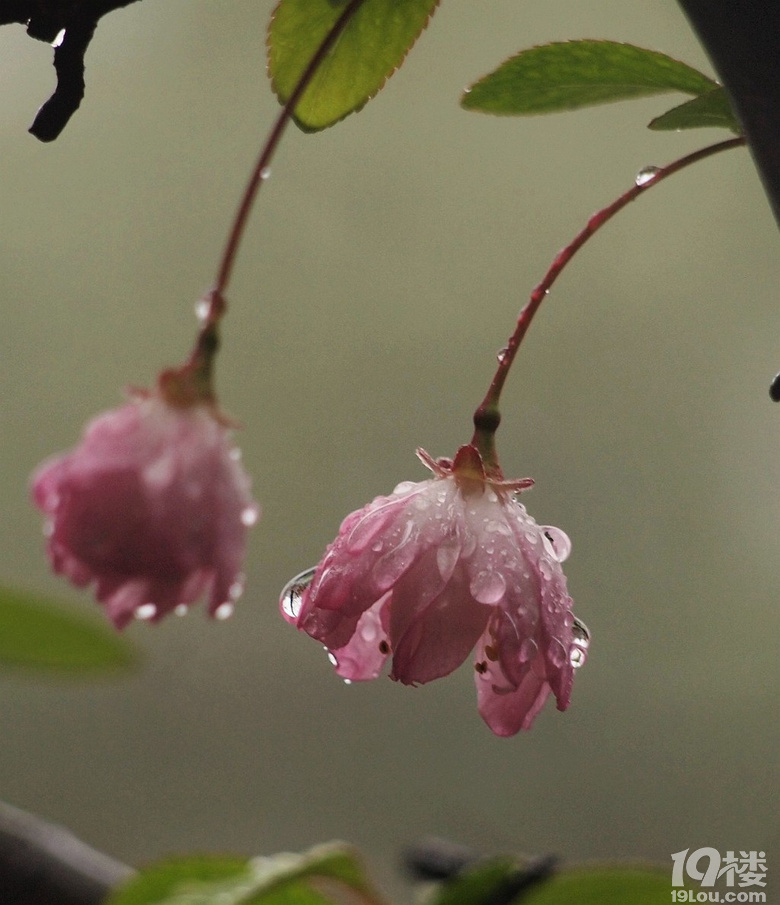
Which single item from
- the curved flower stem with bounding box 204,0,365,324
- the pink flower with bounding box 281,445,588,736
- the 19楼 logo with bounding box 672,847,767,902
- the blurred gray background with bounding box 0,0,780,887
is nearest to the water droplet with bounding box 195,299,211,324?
the curved flower stem with bounding box 204,0,365,324

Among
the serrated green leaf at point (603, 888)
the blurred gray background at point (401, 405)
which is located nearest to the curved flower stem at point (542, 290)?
the serrated green leaf at point (603, 888)

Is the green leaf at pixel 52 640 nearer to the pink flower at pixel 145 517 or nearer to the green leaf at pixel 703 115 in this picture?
the pink flower at pixel 145 517

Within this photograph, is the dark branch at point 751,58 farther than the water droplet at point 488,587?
No

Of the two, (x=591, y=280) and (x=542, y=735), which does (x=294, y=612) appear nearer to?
(x=542, y=735)

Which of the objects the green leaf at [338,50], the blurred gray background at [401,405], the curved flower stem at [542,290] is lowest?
the curved flower stem at [542,290]

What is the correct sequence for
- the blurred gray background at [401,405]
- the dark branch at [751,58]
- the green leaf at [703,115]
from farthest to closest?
the blurred gray background at [401,405]
the green leaf at [703,115]
the dark branch at [751,58]

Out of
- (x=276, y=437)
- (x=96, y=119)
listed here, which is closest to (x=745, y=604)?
(x=276, y=437)

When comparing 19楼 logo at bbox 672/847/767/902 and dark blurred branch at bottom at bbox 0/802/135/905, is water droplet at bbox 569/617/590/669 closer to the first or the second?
19楼 logo at bbox 672/847/767/902

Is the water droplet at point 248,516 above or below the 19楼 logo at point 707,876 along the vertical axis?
above
